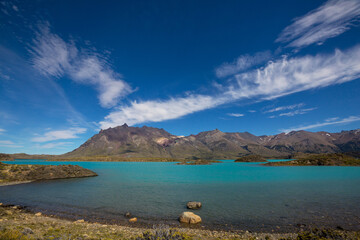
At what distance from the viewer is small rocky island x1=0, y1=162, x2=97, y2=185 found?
70331 millimetres

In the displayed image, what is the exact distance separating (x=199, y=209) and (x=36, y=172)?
3295 inches

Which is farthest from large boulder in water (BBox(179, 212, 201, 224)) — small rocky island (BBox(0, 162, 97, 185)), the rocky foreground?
small rocky island (BBox(0, 162, 97, 185))

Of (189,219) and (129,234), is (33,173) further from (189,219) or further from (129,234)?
(189,219)

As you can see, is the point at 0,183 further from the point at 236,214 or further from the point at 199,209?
the point at 236,214

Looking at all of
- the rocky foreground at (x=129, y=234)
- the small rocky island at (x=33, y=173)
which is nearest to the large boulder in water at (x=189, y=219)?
the rocky foreground at (x=129, y=234)

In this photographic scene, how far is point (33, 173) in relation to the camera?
7838cm

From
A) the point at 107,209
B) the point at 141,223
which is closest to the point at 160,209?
the point at 141,223

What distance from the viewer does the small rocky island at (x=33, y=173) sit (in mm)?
70331

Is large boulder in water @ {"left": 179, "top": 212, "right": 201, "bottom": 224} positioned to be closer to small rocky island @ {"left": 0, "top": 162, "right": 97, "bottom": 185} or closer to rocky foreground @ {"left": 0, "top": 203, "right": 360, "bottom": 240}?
rocky foreground @ {"left": 0, "top": 203, "right": 360, "bottom": 240}

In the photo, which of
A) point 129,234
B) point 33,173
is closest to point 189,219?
point 129,234

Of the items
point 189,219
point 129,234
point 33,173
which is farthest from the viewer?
point 33,173

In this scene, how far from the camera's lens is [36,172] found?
79.7 metres

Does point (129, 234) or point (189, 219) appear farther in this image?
point (189, 219)

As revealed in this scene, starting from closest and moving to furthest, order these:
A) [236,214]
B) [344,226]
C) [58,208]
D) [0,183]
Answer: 1. [344,226]
2. [236,214]
3. [58,208]
4. [0,183]
